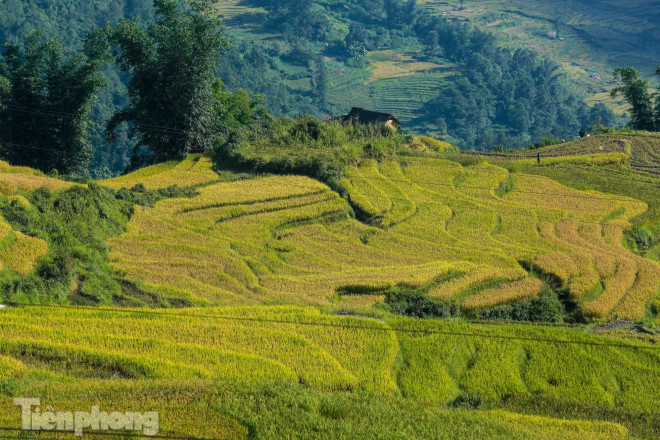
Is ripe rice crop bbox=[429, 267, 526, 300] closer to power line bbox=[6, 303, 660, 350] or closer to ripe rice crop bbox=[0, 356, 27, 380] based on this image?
power line bbox=[6, 303, 660, 350]

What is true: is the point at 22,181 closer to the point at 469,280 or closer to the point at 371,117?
the point at 469,280

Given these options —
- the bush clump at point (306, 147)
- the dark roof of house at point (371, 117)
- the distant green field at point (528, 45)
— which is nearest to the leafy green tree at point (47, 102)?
the bush clump at point (306, 147)

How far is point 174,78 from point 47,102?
20.8ft

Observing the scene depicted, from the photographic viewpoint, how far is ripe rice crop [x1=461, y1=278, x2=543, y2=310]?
2556 cm

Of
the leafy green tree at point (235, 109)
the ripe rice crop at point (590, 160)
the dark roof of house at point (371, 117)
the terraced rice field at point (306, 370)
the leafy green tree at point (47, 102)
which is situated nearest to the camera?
the terraced rice field at point (306, 370)

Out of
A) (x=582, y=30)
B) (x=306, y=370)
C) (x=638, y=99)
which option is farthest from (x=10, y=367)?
(x=582, y=30)

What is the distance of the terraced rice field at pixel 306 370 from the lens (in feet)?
52.1

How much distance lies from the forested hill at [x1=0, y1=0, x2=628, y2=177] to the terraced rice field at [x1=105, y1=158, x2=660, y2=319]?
58.4m

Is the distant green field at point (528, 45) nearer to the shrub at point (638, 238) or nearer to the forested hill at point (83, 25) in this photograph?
the forested hill at point (83, 25)

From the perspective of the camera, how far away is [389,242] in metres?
30.7

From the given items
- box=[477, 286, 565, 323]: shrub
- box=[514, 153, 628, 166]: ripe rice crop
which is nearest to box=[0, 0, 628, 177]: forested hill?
box=[514, 153, 628, 166]: ripe rice crop

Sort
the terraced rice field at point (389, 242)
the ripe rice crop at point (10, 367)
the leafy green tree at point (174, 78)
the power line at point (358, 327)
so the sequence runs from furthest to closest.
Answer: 1. the leafy green tree at point (174, 78)
2. the terraced rice field at point (389, 242)
3. the power line at point (358, 327)
4. the ripe rice crop at point (10, 367)

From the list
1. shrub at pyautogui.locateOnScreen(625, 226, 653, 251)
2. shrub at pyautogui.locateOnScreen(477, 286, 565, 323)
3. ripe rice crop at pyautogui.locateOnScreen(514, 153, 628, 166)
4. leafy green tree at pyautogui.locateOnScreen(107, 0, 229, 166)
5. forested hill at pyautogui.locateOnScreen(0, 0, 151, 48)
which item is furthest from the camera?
forested hill at pyautogui.locateOnScreen(0, 0, 151, 48)

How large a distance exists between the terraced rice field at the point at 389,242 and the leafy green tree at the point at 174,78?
3.74 metres
